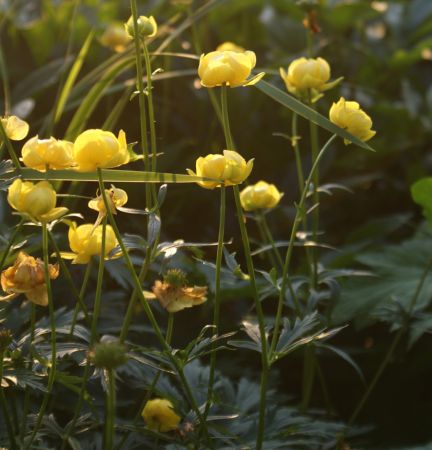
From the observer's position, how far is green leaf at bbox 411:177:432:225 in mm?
1292

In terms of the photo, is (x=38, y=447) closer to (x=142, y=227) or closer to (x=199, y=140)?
(x=142, y=227)

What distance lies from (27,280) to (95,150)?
152mm

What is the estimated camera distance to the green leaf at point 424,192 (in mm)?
1292

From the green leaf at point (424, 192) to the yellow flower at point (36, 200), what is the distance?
0.68m

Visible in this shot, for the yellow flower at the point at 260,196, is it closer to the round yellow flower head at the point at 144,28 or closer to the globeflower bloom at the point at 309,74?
the globeflower bloom at the point at 309,74

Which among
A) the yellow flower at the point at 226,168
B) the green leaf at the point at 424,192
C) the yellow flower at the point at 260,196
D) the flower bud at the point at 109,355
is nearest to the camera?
the flower bud at the point at 109,355

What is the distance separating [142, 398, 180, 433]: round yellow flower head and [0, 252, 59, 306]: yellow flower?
0.16 meters

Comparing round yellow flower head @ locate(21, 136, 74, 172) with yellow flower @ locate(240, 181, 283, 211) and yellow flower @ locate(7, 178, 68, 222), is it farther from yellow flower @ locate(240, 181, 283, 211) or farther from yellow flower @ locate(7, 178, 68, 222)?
yellow flower @ locate(240, 181, 283, 211)

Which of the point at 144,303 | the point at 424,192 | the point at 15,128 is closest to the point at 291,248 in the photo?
the point at 144,303

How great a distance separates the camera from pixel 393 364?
1.49 meters

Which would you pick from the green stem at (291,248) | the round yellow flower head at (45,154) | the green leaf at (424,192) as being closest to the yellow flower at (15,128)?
the round yellow flower head at (45,154)

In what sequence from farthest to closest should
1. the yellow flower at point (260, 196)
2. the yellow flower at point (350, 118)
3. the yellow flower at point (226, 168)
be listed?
the yellow flower at point (260, 196)
the yellow flower at point (350, 118)
the yellow flower at point (226, 168)

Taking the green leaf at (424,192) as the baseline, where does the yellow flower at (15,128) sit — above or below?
above

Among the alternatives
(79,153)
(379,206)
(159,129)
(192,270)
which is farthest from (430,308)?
(79,153)
